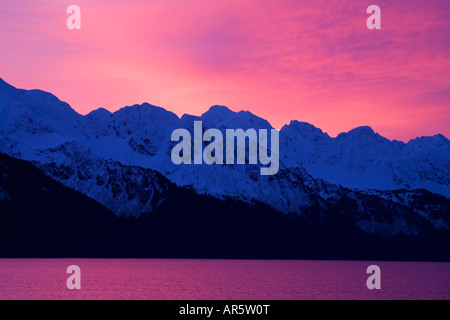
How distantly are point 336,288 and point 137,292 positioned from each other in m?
54.7

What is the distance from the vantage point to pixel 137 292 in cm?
15562

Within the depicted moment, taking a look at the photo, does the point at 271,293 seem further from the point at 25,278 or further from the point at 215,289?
the point at 25,278

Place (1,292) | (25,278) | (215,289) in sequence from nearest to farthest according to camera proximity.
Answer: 1. (1,292)
2. (215,289)
3. (25,278)

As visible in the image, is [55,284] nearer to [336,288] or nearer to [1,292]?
[1,292]

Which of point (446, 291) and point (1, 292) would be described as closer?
point (1, 292)
